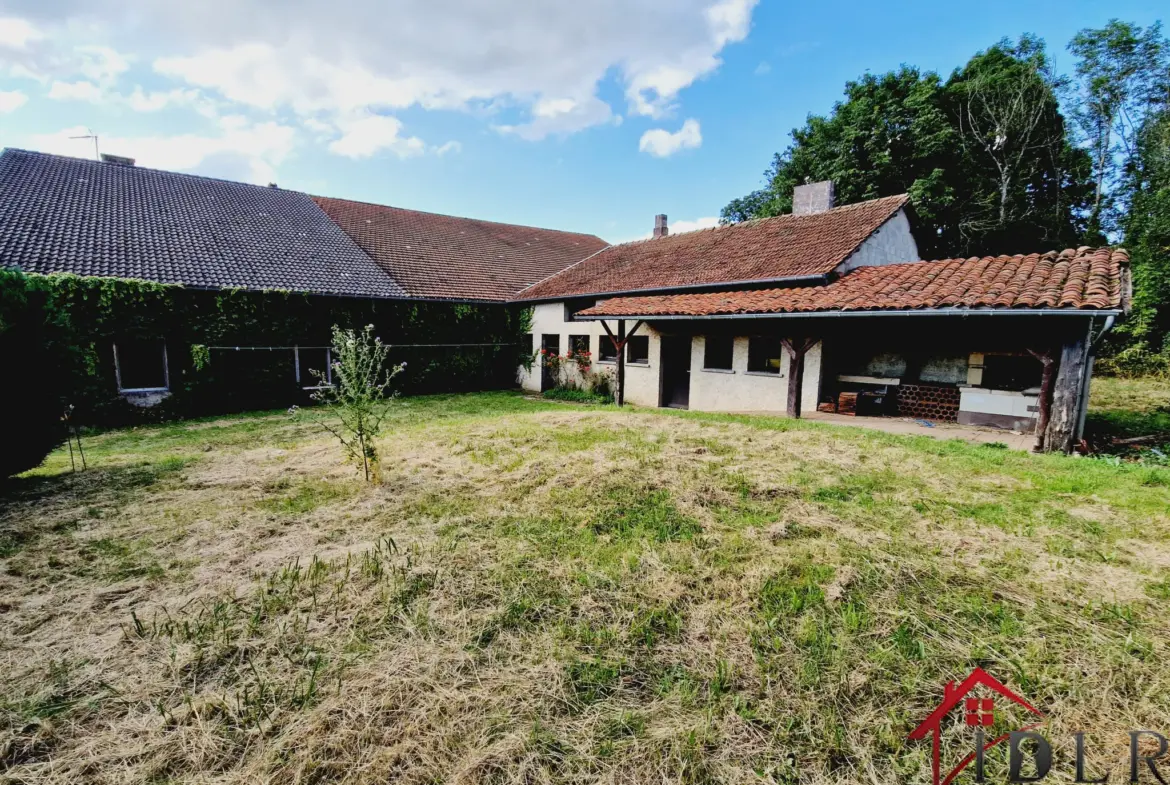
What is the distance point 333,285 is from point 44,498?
9124 mm

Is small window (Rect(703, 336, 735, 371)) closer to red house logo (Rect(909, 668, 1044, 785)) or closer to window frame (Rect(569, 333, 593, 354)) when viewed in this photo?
window frame (Rect(569, 333, 593, 354))

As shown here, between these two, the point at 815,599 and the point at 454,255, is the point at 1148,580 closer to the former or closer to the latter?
the point at 815,599

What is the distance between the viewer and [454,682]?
2.38 m

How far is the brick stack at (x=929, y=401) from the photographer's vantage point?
945cm

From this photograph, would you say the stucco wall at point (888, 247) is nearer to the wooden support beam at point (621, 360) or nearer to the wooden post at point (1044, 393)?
the wooden post at point (1044, 393)

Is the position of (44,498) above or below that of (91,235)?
below

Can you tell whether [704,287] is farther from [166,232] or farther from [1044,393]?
[166,232]

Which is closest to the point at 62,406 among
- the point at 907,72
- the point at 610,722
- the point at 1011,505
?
the point at 610,722

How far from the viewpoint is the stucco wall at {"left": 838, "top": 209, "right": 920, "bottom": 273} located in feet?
36.3

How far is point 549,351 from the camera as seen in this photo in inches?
624

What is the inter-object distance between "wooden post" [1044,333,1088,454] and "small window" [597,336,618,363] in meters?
9.24

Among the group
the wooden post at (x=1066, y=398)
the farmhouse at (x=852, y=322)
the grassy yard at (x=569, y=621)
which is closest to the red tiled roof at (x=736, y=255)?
the farmhouse at (x=852, y=322)

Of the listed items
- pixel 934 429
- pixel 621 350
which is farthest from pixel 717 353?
pixel 934 429

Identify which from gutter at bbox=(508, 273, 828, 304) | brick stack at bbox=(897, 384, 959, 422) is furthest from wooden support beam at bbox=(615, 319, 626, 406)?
brick stack at bbox=(897, 384, 959, 422)
